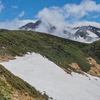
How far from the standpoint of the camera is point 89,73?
78.1 meters

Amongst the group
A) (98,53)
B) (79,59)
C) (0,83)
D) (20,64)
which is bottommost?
(0,83)

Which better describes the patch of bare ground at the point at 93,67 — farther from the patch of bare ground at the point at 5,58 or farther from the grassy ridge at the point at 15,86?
the grassy ridge at the point at 15,86

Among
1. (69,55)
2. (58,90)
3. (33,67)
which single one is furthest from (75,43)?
(58,90)

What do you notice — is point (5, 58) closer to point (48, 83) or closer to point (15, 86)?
point (48, 83)

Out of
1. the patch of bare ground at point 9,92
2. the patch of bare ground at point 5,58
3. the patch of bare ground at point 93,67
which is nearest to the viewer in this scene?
the patch of bare ground at point 9,92

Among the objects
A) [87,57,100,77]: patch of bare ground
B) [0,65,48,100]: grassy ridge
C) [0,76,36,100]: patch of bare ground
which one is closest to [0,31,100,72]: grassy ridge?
[87,57,100,77]: patch of bare ground

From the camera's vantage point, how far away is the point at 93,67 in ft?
279

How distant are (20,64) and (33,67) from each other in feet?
9.86

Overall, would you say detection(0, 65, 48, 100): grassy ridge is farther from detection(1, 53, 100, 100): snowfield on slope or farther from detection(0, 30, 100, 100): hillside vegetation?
detection(1, 53, 100, 100): snowfield on slope

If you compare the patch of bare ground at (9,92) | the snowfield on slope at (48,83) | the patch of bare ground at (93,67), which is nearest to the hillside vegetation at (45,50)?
the patch of bare ground at (93,67)

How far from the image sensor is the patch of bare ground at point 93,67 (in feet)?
261

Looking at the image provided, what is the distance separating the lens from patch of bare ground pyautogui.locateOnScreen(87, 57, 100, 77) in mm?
79644

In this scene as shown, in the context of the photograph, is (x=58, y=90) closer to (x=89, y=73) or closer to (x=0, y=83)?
(x=0, y=83)

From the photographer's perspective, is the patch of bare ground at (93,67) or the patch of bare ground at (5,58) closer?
the patch of bare ground at (5,58)
